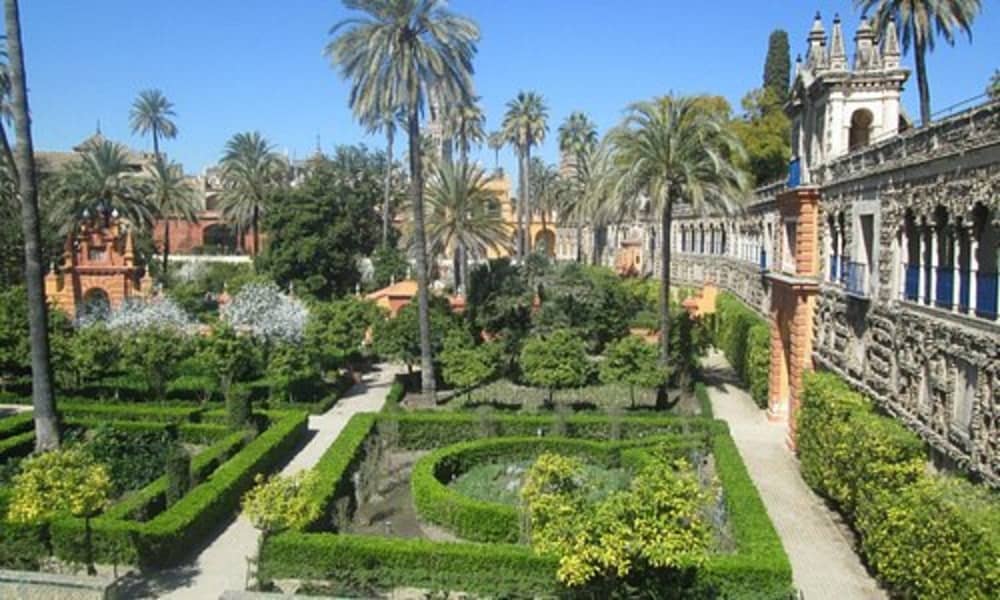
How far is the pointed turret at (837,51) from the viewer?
24094mm

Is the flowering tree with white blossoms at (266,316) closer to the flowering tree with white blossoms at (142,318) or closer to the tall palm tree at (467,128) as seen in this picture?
the flowering tree with white blossoms at (142,318)

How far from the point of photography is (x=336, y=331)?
33250 millimetres

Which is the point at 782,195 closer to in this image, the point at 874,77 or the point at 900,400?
the point at 874,77

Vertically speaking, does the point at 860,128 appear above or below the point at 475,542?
above

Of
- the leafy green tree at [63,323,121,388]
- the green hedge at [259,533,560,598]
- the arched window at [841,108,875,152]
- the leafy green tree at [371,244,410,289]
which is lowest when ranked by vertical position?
the green hedge at [259,533,560,598]

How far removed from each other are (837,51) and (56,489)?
2230 cm

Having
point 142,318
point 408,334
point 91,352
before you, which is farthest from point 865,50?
point 142,318

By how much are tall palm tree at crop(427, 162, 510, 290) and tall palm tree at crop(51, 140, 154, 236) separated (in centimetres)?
2198

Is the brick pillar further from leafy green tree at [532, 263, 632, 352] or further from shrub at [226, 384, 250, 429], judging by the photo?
shrub at [226, 384, 250, 429]

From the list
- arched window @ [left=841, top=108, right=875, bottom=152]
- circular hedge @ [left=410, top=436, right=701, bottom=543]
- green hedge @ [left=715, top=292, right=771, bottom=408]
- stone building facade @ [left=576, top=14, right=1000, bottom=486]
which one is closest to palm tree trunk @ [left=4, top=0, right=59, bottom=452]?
circular hedge @ [left=410, top=436, right=701, bottom=543]

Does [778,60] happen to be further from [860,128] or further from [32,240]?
[32,240]

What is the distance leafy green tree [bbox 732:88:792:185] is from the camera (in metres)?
51.5

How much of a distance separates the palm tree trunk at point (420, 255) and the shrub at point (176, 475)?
12.5 metres

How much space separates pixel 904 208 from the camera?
1834 cm
